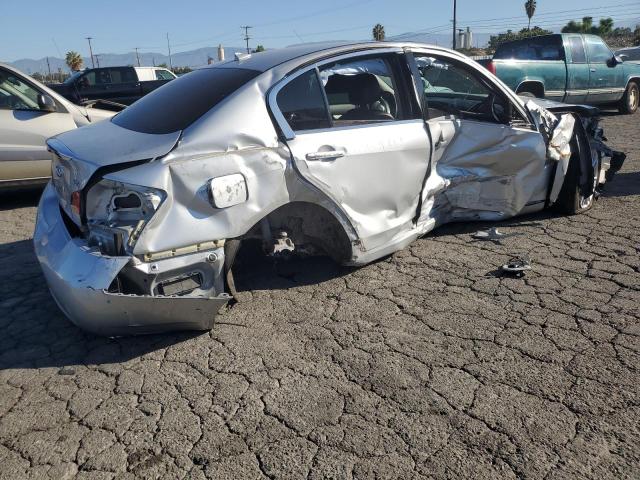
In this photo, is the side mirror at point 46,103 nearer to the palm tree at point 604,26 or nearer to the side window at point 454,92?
the side window at point 454,92

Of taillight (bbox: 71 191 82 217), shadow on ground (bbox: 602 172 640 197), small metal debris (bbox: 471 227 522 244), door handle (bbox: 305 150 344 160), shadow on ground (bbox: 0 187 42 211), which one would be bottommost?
shadow on ground (bbox: 602 172 640 197)

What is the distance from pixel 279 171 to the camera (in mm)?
3381

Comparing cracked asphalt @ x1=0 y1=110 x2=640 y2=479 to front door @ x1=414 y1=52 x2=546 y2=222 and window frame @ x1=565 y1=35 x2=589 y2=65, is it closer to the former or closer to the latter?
front door @ x1=414 y1=52 x2=546 y2=222

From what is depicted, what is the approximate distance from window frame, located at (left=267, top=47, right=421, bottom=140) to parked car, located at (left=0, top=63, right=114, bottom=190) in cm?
389

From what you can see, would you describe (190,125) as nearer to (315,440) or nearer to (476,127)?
(315,440)

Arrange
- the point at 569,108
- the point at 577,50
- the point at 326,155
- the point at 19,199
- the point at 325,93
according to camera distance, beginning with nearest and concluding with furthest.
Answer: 1. the point at 326,155
2. the point at 325,93
3. the point at 569,108
4. the point at 19,199
5. the point at 577,50

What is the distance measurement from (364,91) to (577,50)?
9.96m

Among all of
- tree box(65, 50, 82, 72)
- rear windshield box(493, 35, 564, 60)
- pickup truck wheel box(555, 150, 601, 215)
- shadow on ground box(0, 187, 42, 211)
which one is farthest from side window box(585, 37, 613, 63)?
tree box(65, 50, 82, 72)

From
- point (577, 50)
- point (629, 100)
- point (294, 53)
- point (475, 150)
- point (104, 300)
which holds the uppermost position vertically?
point (294, 53)

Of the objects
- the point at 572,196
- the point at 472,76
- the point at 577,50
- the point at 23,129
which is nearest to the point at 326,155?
the point at 472,76

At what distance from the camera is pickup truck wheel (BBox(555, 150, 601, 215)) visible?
511cm

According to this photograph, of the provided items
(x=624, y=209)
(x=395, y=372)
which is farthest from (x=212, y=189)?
(x=624, y=209)

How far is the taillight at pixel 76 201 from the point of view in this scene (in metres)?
3.12

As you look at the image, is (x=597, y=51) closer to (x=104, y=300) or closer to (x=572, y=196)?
(x=572, y=196)
